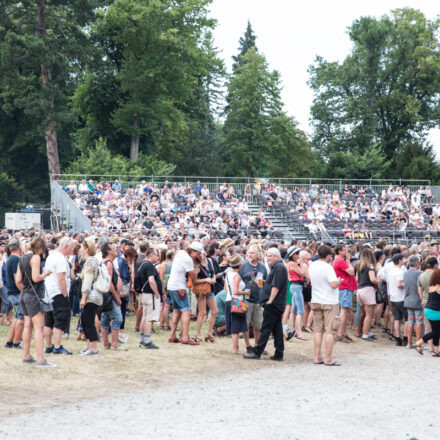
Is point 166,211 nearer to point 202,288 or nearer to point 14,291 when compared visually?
point 202,288

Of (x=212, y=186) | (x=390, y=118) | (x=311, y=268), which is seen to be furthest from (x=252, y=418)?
(x=390, y=118)

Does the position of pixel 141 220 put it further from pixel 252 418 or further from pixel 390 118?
pixel 390 118

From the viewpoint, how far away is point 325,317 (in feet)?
37.5

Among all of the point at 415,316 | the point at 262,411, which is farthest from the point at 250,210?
the point at 262,411

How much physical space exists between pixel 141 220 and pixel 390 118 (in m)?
37.0

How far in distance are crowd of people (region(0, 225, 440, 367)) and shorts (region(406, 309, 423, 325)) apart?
19 mm

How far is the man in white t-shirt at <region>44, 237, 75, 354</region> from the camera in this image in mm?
10562

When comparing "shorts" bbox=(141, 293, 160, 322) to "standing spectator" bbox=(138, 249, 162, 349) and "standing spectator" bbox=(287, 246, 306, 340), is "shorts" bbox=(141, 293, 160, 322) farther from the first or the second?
"standing spectator" bbox=(287, 246, 306, 340)

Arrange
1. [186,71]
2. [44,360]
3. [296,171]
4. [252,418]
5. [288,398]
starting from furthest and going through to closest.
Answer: [296,171], [186,71], [44,360], [288,398], [252,418]

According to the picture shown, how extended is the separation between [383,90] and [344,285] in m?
50.7

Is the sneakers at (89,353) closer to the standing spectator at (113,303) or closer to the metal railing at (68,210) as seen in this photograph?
the standing spectator at (113,303)

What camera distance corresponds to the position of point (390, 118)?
202 feet

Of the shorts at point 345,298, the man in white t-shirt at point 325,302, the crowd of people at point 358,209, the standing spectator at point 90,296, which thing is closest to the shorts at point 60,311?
the standing spectator at point 90,296

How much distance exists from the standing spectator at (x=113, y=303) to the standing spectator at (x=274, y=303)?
2118 millimetres
